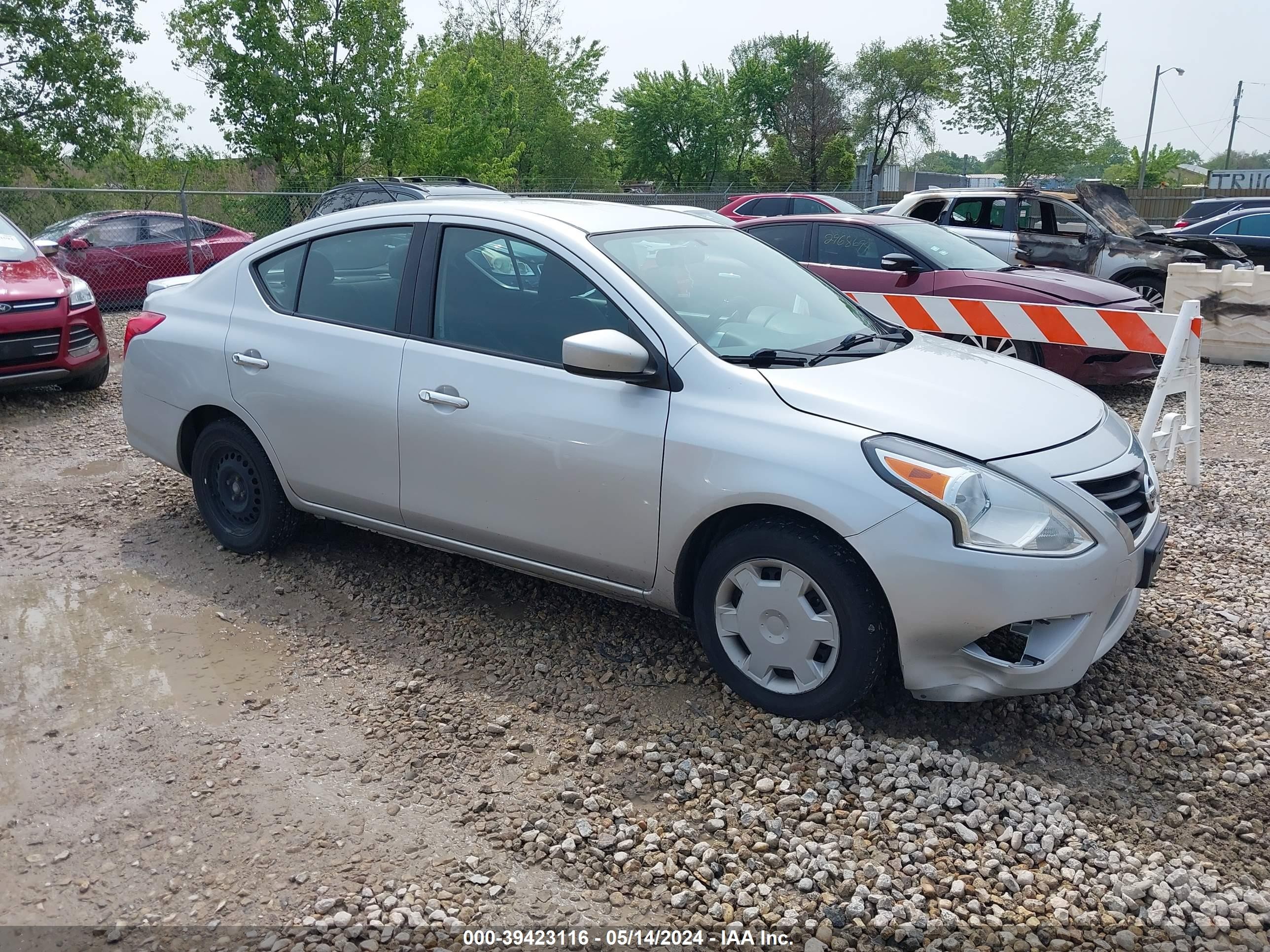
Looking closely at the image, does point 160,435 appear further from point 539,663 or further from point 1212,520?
A: point 1212,520

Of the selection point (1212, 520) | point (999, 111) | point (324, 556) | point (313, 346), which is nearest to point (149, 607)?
point (324, 556)

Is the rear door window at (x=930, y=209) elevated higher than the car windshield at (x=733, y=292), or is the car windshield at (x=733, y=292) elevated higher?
the rear door window at (x=930, y=209)

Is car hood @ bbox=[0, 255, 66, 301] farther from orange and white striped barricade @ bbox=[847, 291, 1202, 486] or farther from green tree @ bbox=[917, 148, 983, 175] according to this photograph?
green tree @ bbox=[917, 148, 983, 175]

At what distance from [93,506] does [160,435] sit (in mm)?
1240

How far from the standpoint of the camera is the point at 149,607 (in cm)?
474

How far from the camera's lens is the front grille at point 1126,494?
11.1 feet

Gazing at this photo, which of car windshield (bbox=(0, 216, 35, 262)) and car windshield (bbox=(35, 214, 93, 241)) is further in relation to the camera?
car windshield (bbox=(35, 214, 93, 241))

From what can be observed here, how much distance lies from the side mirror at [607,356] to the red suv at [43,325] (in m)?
6.44

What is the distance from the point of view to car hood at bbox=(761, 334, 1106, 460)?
3.39 meters

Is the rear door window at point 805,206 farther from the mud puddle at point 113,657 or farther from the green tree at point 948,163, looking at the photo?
the green tree at point 948,163

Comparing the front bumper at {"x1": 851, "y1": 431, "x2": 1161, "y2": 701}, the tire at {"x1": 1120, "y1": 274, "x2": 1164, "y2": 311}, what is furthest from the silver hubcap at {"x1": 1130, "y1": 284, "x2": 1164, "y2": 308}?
the front bumper at {"x1": 851, "y1": 431, "x2": 1161, "y2": 701}

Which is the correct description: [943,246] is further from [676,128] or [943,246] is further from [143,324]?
[676,128]

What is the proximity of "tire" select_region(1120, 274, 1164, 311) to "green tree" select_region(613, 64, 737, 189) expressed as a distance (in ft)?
163

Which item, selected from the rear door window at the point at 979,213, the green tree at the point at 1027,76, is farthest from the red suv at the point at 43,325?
the green tree at the point at 1027,76
